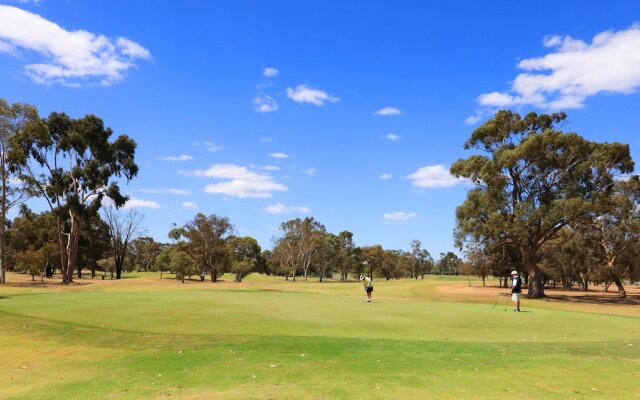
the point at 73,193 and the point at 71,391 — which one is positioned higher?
the point at 73,193

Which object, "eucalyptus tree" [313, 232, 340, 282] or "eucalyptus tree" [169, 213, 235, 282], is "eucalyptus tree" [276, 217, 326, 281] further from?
"eucalyptus tree" [169, 213, 235, 282]

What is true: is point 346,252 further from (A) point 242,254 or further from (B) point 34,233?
(B) point 34,233

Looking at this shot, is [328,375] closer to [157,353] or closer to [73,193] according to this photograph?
[157,353]

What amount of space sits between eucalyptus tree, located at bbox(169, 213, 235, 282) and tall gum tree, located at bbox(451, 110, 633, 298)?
42229mm

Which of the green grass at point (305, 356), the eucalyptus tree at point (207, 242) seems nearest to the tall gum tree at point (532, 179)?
the green grass at point (305, 356)

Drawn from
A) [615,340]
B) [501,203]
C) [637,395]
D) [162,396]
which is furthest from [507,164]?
[162,396]

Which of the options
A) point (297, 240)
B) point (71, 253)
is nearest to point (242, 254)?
point (297, 240)

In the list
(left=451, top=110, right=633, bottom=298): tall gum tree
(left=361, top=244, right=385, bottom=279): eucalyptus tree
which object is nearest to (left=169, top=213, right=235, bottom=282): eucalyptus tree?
(left=451, top=110, right=633, bottom=298): tall gum tree

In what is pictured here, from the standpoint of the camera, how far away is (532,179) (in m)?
48.4

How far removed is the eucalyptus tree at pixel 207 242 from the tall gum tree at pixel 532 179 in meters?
42.2

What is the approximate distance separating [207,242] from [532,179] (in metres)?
51.4

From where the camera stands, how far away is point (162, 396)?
8953mm

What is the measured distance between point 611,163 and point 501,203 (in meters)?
11.2

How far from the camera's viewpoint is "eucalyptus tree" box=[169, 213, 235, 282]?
256 feet
